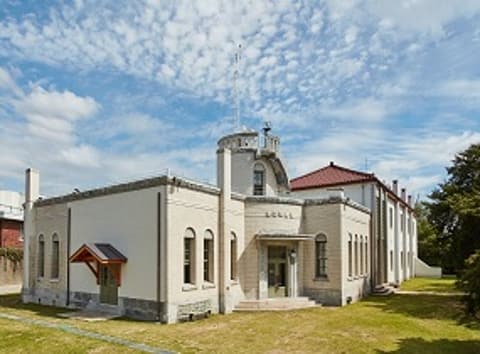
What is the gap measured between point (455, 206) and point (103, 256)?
16357 mm

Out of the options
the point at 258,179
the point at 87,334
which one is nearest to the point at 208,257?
the point at 87,334

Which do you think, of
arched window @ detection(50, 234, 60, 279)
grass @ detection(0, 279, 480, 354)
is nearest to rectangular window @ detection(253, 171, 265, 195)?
grass @ detection(0, 279, 480, 354)

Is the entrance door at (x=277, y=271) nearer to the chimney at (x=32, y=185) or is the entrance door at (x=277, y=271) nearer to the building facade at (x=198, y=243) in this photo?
the building facade at (x=198, y=243)

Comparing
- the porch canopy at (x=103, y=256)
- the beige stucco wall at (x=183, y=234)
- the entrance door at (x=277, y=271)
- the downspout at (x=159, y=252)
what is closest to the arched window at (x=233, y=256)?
the beige stucco wall at (x=183, y=234)

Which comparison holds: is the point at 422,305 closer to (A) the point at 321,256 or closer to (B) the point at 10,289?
(A) the point at 321,256

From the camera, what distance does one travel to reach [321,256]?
22531 millimetres

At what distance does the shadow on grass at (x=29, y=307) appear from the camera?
62.7 ft

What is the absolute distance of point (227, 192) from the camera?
64.6ft

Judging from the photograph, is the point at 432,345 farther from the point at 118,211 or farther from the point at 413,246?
the point at 413,246

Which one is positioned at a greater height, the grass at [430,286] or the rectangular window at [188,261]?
the rectangular window at [188,261]

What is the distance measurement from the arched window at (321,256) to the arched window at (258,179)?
393cm

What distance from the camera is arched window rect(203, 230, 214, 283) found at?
18.9 metres

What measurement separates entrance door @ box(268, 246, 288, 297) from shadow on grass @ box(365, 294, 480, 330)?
4642 millimetres

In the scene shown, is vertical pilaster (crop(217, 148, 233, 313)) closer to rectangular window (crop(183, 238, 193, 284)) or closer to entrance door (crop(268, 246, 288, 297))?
rectangular window (crop(183, 238, 193, 284))
